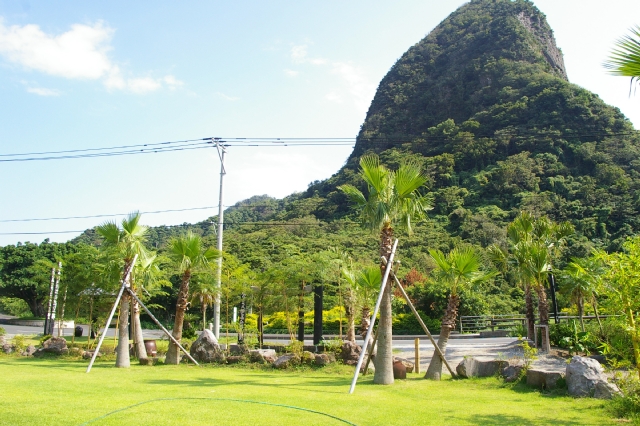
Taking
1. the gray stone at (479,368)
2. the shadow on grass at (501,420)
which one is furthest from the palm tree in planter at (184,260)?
the shadow on grass at (501,420)

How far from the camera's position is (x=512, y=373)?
12.1 metres

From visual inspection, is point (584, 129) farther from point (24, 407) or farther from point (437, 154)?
point (24, 407)

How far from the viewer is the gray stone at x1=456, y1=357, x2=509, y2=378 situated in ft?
43.2

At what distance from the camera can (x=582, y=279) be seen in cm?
1805

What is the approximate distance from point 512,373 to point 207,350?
33.0ft

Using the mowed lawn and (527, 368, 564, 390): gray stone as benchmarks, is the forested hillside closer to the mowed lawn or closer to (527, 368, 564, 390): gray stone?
the mowed lawn

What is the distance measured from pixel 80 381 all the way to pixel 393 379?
299 inches

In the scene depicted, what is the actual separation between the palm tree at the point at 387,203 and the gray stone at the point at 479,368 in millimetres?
2413

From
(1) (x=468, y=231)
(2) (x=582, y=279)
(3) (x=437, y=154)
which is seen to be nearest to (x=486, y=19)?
(3) (x=437, y=154)

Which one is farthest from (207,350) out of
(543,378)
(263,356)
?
(543,378)

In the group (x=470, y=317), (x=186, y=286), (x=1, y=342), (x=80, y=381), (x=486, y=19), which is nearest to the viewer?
(x=80, y=381)

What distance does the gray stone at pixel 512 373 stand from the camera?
11988 millimetres

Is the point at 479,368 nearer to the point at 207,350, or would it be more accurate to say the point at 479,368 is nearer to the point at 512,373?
the point at 512,373

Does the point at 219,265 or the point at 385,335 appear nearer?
the point at 385,335
